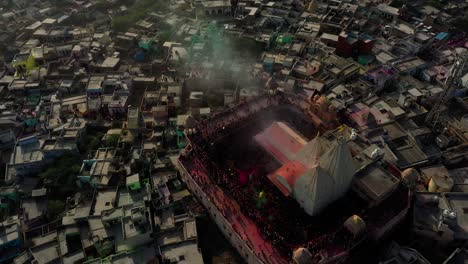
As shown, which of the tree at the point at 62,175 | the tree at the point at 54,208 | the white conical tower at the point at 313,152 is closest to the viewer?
the white conical tower at the point at 313,152

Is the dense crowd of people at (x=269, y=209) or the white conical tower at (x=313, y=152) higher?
the white conical tower at (x=313, y=152)

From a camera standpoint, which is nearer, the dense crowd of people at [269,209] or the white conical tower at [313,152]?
the dense crowd of people at [269,209]

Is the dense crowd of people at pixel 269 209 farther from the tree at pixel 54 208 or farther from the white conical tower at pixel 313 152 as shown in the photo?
the tree at pixel 54 208

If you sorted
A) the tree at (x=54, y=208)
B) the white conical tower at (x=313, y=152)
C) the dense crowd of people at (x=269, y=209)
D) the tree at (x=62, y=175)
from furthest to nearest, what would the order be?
1. the tree at (x=62, y=175)
2. the tree at (x=54, y=208)
3. the white conical tower at (x=313, y=152)
4. the dense crowd of people at (x=269, y=209)

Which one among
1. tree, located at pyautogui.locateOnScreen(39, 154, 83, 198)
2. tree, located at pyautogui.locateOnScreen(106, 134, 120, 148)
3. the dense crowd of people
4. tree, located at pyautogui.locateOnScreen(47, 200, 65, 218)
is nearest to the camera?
the dense crowd of people

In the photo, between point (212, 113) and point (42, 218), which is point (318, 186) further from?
point (42, 218)

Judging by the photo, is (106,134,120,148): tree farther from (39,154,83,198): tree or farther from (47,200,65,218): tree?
(47,200,65,218): tree

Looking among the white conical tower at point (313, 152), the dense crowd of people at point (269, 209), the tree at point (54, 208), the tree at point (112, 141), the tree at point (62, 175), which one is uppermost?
the white conical tower at point (313, 152)

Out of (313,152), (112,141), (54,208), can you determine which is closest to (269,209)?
(313,152)

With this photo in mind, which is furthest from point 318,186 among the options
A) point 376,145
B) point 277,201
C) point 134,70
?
point 134,70

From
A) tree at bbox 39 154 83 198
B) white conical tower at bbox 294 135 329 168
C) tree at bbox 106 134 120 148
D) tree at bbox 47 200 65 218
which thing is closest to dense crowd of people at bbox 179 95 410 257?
white conical tower at bbox 294 135 329 168

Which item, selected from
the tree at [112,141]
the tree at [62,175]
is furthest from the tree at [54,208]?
the tree at [112,141]
